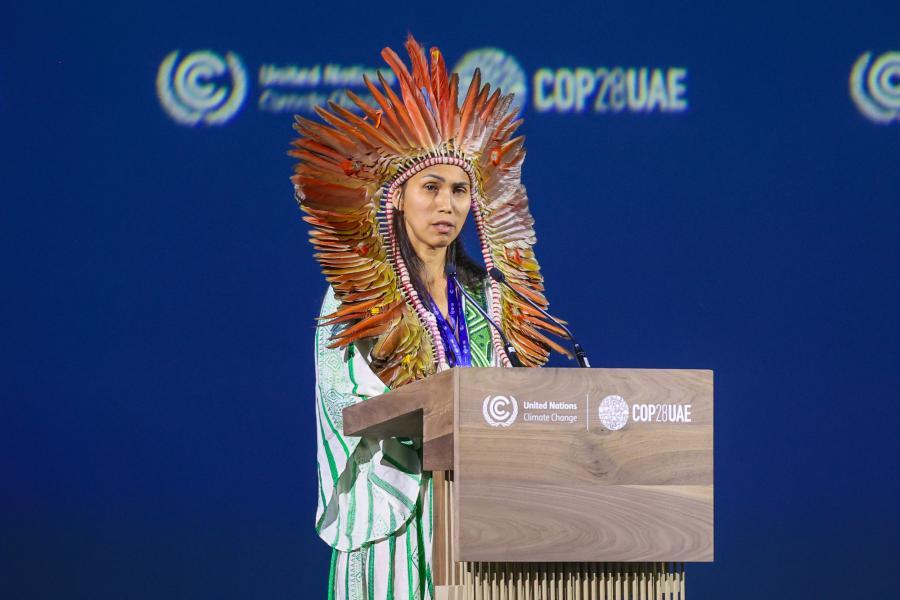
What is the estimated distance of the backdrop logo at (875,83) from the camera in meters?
4.68

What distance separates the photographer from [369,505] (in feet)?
10.1

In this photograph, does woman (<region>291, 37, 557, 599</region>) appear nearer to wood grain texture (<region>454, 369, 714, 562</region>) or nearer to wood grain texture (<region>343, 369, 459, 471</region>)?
wood grain texture (<region>343, 369, 459, 471</region>)

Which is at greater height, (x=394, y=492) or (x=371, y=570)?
(x=394, y=492)

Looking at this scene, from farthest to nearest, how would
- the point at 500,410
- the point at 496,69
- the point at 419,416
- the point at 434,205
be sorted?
1. the point at 496,69
2. the point at 434,205
3. the point at 419,416
4. the point at 500,410

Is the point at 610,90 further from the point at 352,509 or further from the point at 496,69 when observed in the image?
the point at 352,509

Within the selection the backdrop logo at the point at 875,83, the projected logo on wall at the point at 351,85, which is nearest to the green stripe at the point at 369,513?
the projected logo on wall at the point at 351,85

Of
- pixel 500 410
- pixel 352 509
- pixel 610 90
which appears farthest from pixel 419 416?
pixel 610 90

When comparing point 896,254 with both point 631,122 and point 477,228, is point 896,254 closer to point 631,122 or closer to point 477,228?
point 631,122

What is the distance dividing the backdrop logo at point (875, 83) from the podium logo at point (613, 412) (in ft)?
8.42

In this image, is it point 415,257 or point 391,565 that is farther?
point 415,257

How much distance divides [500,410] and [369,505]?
770 millimetres

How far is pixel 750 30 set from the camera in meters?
4.67

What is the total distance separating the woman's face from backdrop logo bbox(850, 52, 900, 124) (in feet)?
5.96

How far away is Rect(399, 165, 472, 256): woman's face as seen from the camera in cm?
333
